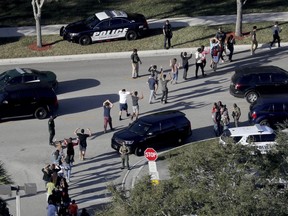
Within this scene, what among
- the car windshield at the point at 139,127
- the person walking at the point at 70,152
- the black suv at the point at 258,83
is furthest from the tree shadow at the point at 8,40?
the person walking at the point at 70,152

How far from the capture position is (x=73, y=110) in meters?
37.8

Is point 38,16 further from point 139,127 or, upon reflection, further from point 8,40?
point 139,127

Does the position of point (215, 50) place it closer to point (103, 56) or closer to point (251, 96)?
point (251, 96)

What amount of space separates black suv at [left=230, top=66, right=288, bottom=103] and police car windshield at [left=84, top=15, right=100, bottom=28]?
1086 centimetres

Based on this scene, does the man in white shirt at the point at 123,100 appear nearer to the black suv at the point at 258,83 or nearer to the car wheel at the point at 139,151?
the car wheel at the point at 139,151

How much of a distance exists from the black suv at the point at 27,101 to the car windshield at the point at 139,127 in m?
4.70

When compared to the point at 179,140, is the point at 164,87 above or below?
above

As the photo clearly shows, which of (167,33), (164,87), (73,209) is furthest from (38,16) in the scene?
(73,209)

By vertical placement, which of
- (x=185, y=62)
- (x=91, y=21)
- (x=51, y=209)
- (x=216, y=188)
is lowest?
(x=51, y=209)

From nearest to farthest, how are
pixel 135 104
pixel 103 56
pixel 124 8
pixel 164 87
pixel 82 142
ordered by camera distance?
pixel 82 142 < pixel 135 104 < pixel 164 87 < pixel 103 56 < pixel 124 8

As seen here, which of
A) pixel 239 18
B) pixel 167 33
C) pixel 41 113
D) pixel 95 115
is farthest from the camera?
pixel 239 18

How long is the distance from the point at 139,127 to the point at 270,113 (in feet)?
16.7

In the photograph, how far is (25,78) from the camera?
38750mm

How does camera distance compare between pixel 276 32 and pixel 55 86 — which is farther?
pixel 276 32
